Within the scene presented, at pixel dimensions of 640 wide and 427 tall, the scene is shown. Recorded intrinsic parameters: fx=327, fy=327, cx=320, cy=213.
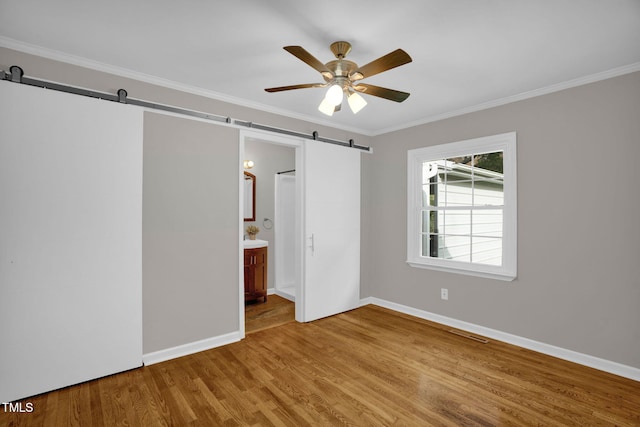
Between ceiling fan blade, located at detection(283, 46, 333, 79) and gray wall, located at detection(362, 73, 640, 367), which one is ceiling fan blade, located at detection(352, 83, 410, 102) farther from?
gray wall, located at detection(362, 73, 640, 367)

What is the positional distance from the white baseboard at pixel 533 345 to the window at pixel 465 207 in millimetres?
597

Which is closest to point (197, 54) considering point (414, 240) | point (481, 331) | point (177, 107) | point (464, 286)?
point (177, 107)

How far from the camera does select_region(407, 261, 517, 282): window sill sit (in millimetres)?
3400

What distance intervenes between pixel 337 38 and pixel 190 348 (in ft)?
9.72

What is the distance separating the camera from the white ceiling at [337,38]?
1.93 m

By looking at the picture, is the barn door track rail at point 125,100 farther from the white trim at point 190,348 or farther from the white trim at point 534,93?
the white trim at point 190,348

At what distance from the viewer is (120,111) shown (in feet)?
8.87

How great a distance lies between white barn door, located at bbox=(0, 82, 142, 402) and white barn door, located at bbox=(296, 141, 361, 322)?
1.85m

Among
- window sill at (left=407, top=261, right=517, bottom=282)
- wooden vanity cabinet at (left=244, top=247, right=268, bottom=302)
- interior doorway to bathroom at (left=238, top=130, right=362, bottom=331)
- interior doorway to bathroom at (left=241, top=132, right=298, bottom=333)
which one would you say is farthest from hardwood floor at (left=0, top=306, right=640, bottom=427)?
interior doorway to bathroom at (left=241, top=132, right=298, bottom=333)

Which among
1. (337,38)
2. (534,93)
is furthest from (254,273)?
(534,93)

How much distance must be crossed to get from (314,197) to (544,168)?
242 centimetres

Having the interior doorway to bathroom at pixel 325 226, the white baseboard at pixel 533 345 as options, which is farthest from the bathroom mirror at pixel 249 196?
the white baseboard at pixel 533 345

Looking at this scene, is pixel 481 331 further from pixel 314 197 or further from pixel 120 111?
pixel 120 111

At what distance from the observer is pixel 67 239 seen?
2.49m
